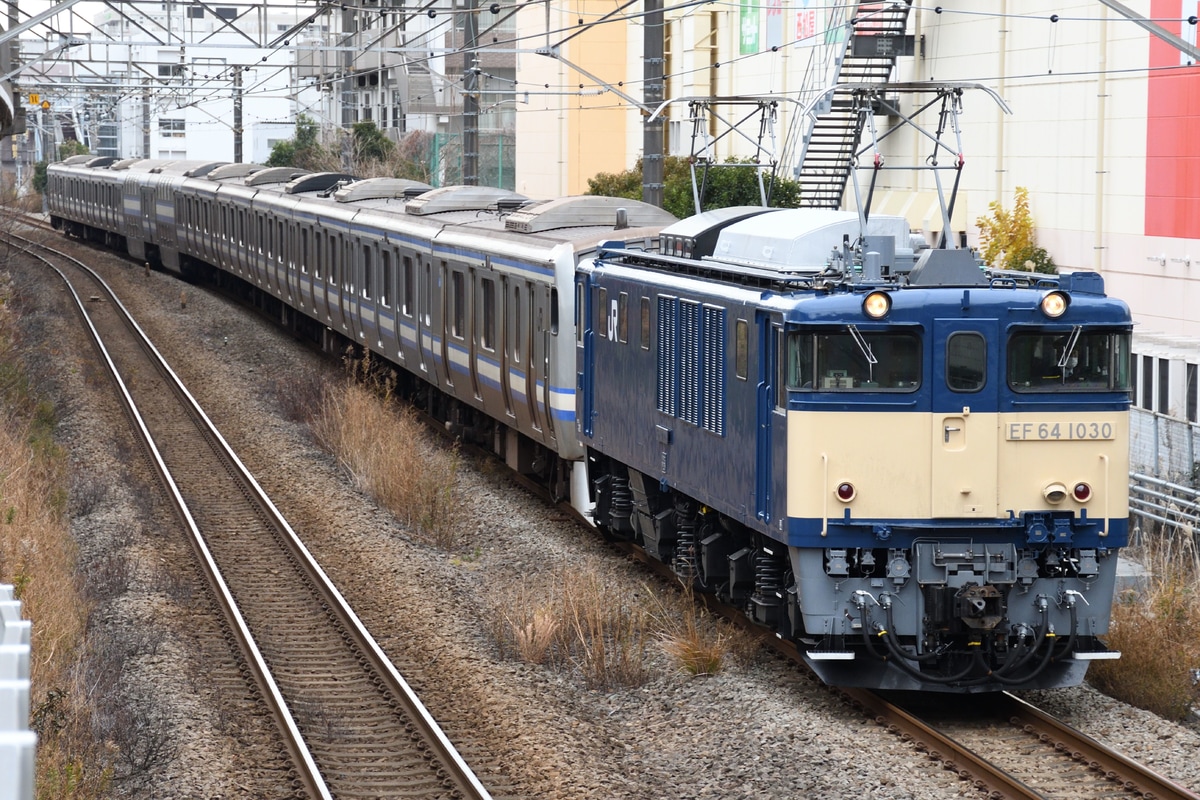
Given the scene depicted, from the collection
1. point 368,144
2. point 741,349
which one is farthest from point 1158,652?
point 368,144

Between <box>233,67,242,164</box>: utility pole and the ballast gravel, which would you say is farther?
<box>233,67,242,164</box>: utility pole

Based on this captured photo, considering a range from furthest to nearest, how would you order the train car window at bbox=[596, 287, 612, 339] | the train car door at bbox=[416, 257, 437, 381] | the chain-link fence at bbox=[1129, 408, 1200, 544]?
the train car door at bbox=[416, 257, 437, 381], the chain-link fence at bbox=[1129, 408, 1200, 544], the train car window at bbox=[596, 287, 612, 339]

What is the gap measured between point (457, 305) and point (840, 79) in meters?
12.0

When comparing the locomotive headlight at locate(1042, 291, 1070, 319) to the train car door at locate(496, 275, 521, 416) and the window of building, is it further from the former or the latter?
the window of building

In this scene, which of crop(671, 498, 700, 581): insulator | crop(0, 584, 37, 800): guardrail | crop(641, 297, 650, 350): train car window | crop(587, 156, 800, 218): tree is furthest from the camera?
crop(587, 156, 800, 218): tree

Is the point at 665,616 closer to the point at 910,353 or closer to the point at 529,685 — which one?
the point at 529,685

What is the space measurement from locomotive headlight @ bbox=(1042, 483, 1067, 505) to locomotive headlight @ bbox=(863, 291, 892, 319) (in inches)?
52.2

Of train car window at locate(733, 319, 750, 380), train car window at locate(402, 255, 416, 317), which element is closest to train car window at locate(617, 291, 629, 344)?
train car window at locate(733, 319, 750, 380)

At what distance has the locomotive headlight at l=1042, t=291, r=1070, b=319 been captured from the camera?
9.51 meters

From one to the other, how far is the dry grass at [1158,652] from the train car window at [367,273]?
45.3ft

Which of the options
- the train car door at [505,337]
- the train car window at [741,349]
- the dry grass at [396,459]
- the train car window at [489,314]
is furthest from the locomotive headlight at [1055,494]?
the train car window at [489,314]

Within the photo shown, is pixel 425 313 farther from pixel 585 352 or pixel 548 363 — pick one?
pixel 585 352

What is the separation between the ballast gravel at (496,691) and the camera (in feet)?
28.9

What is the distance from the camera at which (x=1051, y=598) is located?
9.59m
